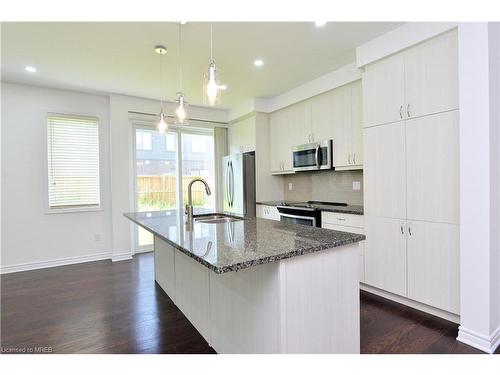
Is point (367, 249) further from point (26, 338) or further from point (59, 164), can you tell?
point (59, 164)

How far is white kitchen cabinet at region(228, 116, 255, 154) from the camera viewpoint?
15.8ft

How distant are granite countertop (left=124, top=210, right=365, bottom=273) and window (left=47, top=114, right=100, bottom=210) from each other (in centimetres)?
288

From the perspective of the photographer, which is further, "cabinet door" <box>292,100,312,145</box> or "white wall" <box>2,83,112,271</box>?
"cabinet door" <box>292,100,312,145</box>

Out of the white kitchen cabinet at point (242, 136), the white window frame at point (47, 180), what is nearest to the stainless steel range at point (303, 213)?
the white kitchen cabinet at point (242, 136)

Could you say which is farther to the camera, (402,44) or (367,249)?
(367,249)

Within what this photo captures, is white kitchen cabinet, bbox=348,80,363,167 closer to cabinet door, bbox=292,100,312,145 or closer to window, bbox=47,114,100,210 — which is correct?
cabinet door, bbox=292,100,312,145

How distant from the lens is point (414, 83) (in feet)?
7.99

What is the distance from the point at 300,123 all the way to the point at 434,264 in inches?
102

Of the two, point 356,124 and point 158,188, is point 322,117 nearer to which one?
point 356,124

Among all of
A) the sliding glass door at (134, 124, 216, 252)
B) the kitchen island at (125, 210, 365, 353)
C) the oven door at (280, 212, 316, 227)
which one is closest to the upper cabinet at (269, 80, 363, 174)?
the oven door at (280, 212, 316, 227)

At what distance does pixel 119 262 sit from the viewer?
426 centimetres

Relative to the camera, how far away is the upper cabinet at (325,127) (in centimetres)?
335

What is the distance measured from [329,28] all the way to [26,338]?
3689 mm

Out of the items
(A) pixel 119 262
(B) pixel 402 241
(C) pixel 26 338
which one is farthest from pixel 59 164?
(B) pixel 402 241
